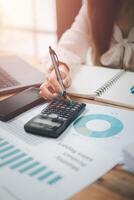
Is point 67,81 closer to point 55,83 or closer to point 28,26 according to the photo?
point 55,83

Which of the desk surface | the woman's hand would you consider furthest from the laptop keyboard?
the desk surface

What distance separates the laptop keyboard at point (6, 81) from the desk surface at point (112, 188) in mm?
485

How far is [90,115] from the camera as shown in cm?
74

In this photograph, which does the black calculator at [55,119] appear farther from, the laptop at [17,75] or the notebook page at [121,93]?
the laptop at [17,75]

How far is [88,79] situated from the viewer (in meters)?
0.96

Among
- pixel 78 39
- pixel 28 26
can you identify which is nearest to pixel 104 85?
pixel 78 39

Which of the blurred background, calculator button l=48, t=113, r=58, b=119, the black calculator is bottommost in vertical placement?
the blurred background

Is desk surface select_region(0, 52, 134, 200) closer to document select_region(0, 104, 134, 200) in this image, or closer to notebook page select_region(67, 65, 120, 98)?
document select_region(0, 104, 134, 200)

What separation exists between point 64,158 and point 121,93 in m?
0.34

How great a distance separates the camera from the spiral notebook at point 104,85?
83 cm

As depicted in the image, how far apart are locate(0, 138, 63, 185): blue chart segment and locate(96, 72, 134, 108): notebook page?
30 centimetres

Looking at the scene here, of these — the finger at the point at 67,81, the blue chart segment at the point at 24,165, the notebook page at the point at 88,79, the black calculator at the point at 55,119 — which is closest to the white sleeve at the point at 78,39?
the notebook page at the point at 88,79

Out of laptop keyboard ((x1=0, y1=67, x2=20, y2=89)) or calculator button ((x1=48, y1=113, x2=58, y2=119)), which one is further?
laptop keyboard ((x1=0, y1=67, x2=20, y2=89))

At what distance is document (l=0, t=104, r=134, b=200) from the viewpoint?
0.51 metres
